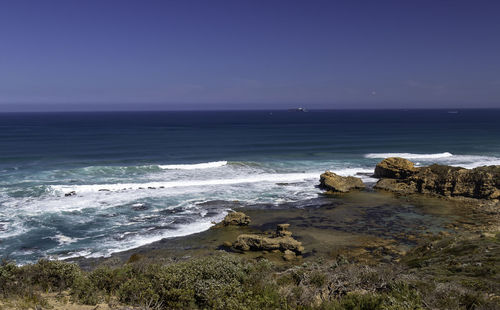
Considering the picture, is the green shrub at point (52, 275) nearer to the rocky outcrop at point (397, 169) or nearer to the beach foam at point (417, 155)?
the rocky outcrop at point (397, 169)

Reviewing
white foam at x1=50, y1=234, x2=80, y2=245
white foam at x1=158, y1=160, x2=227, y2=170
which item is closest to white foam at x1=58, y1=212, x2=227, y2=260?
white foam at x1=50, y1=234, x2=80, y2=245

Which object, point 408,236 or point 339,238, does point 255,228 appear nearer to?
point 339,238

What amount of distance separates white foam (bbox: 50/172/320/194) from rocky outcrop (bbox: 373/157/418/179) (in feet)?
20.1

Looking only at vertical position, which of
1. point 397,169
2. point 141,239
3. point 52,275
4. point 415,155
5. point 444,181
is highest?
point 52,275

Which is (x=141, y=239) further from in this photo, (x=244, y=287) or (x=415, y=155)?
(x=415, y=155)

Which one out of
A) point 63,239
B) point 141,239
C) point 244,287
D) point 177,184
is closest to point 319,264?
point 244,287

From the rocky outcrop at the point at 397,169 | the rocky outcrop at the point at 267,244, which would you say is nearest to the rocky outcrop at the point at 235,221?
the rocky outcrop at the point at 267,244

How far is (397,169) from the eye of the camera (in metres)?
30.3

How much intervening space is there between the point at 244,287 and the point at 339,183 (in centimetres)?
2100

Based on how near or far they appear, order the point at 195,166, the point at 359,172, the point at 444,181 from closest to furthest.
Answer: the point at 444,181
the point at 359,172
the point at 195,166

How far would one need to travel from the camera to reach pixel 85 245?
57.1ft

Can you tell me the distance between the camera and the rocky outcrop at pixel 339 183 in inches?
1103

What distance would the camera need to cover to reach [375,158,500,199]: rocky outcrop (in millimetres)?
25516

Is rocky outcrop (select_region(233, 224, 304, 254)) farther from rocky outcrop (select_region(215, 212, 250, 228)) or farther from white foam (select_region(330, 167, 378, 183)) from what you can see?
white foam (select_region(330, 167, 378, 183))
